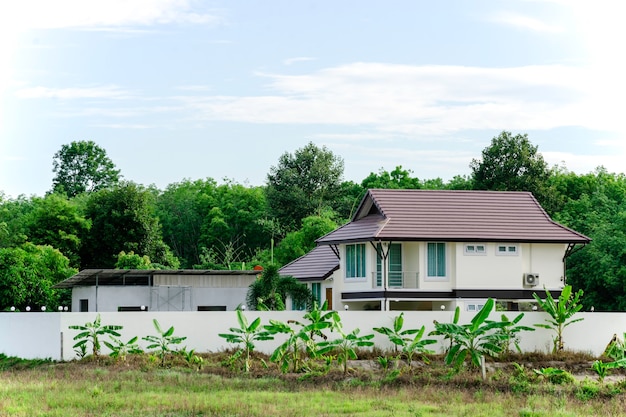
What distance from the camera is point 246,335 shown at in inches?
1181

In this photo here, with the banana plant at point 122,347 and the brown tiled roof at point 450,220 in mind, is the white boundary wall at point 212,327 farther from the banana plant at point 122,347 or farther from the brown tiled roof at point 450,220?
the brown tiled roof at point 450,220

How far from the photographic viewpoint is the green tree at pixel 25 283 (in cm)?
4681

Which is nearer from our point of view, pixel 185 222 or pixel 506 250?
pixel 506 250

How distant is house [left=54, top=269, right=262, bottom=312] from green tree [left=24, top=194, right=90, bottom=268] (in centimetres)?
1748

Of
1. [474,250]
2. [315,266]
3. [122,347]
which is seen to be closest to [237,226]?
[315,266]

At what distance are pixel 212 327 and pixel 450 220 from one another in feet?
45.1

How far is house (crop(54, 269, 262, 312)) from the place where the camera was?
44656mm

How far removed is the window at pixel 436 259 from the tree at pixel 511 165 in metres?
21.3

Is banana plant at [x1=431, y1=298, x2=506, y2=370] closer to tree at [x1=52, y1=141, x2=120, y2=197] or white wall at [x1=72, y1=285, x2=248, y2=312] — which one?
white wall at [x1=72, y1=285, x2=248, y2=312]

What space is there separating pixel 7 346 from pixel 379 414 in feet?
56.8

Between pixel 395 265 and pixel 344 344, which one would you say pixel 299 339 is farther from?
pixel 395 265

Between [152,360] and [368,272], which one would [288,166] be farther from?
[152,360]

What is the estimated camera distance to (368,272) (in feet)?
136

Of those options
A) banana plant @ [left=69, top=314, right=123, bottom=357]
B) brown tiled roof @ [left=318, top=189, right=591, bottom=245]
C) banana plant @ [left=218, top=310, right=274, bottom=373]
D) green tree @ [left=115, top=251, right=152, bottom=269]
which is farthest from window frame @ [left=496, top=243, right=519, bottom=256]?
green tree @ [left=115, top=251, right=152, bottom=269]
